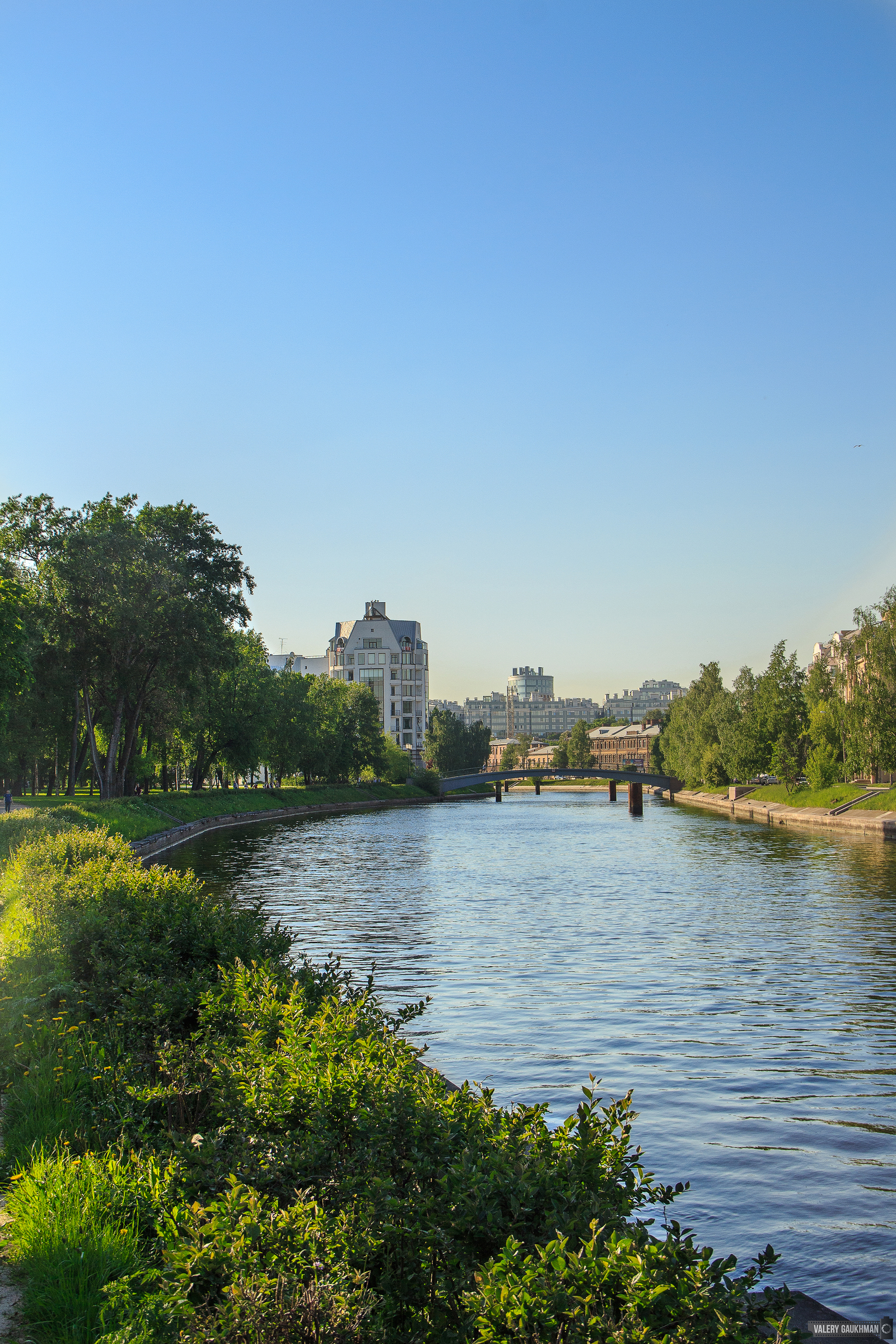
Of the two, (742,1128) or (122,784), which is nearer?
(742,1128)

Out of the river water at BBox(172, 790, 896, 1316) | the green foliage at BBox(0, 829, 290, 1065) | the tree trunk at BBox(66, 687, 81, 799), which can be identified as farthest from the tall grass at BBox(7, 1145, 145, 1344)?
the tree trunk at BBox(66, 687, 81, 799)

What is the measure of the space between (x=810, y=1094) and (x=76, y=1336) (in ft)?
38.3

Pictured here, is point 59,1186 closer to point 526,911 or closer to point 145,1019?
point 145,1019

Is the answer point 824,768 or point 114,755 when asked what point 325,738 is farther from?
point 114,755

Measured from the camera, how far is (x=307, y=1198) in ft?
18.5

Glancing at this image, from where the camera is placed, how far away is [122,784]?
58.3 metres

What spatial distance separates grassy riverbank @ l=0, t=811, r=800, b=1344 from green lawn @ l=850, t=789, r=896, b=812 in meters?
66.0

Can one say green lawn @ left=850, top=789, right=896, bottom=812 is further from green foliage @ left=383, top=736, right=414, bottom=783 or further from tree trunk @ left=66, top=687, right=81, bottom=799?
green foliage @ left=383, top=736, right=414, bottom=783

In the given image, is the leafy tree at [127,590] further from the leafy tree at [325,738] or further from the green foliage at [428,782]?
the green foliage at [428,782]

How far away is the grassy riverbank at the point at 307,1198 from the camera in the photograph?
4.38m

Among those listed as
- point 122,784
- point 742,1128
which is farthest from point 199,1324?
point 122,784

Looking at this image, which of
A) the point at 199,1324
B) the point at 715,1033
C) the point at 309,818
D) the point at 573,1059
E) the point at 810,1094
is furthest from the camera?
the point at 309,818

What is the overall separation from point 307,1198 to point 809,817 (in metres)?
77.8

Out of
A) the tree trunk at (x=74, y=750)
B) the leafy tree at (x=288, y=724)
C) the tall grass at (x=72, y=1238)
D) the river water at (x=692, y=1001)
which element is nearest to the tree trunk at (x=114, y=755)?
the tree trunk at (x=74, y=750)
